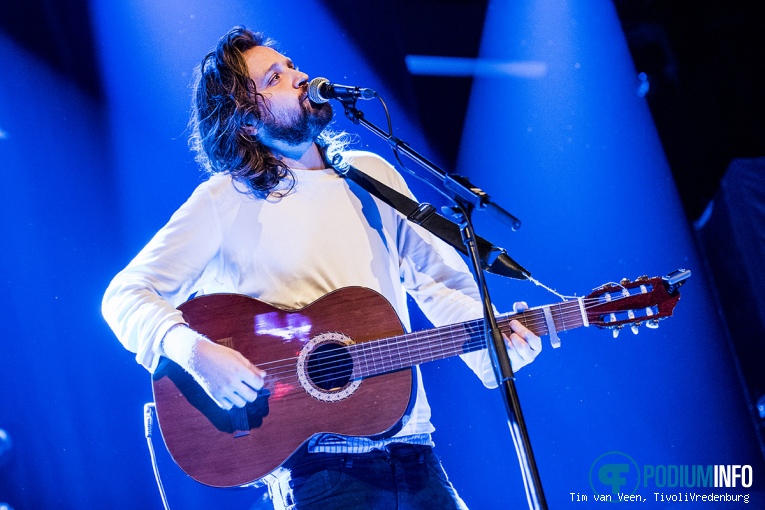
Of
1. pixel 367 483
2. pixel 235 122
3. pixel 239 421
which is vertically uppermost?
pixel 235 122

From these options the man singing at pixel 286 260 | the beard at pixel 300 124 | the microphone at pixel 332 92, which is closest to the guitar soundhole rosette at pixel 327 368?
the man singing at pixel 286 260

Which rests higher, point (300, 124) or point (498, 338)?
point (300, 124)

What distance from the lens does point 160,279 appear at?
2.69 meters

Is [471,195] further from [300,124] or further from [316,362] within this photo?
[300,124]

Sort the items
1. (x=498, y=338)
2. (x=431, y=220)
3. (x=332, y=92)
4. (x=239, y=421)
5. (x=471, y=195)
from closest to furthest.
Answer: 1. (x=498, y=338)
2. (x=471, y=195)
3. (x=239, y=421)
4. (x=332, y=92)
5. (x=431, y=220)

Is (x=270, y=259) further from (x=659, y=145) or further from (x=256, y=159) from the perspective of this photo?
(x=659, y=145)

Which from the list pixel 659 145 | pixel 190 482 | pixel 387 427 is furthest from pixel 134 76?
pixel 659 145

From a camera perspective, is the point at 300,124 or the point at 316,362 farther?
the point at 300,124

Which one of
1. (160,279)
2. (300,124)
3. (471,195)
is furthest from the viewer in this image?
(300,124)

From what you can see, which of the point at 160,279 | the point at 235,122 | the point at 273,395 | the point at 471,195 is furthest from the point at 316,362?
the point at 235,122

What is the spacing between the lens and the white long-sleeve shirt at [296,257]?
2.68 m

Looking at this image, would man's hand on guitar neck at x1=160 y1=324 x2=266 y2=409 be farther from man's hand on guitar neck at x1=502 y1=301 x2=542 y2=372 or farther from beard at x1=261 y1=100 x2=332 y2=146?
beard at x1=261 y1=100 x2=332 y2=146

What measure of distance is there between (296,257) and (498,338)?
3.78 ft

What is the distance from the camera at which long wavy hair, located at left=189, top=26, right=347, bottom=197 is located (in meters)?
3.01
